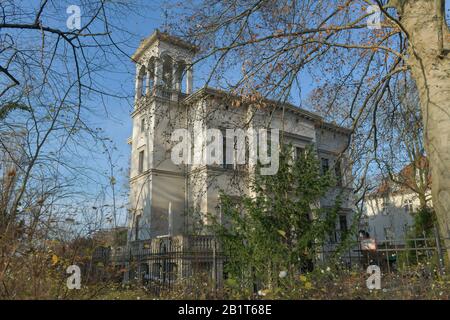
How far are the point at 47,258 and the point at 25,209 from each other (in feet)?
4.66

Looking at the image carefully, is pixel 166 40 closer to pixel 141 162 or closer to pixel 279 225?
pixel 279 225

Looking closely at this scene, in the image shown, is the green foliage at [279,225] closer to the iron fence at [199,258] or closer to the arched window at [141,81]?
the iron fence at [199,258]

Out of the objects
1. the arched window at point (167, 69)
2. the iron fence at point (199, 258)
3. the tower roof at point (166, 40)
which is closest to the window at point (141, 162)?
the iron fence at point (199, 258)

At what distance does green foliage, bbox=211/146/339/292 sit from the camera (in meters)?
6.07

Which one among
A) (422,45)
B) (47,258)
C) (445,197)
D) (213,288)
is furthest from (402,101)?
(47,258)

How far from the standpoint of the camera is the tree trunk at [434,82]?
5648 millimetres

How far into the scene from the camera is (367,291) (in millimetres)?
4852

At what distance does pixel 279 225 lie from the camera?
257 inches

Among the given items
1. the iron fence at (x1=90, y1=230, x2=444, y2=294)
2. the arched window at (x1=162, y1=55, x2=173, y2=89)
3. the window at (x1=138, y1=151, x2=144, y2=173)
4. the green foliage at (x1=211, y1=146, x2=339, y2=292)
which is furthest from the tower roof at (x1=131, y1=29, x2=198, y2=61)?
the window at (x1=138, y1=151, x2=144, y2=173)

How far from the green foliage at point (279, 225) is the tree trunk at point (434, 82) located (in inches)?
70.7

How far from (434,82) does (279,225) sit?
362 centimetres

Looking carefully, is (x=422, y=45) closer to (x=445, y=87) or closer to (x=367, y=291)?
(x=445, y=87)

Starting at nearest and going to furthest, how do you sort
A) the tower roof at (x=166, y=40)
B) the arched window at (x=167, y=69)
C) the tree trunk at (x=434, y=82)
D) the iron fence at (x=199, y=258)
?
the tree trunk at (x=434, y=82)
the iron fence at (x=199, y=258)
the arched window at (x=167, y=69)
the tower roof at (x=166, y=40)

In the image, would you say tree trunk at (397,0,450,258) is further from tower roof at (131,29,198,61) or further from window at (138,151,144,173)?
window at (138,151,144,173)
